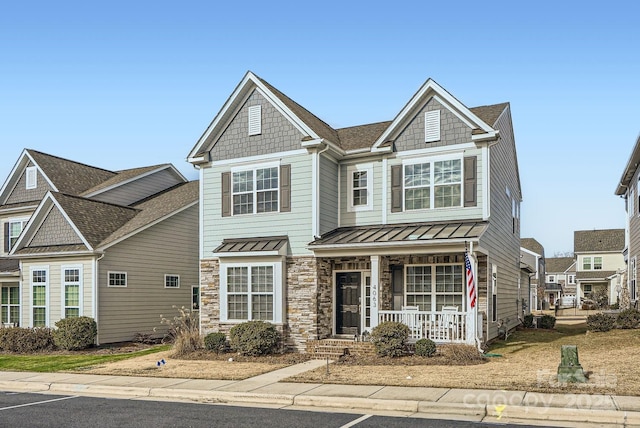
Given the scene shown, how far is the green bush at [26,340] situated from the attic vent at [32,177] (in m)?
8.47

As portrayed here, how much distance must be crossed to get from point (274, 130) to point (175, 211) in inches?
310

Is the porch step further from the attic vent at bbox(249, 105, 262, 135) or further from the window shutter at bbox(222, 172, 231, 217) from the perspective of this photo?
the attic vent at bbox(249, 105, 262, 135)

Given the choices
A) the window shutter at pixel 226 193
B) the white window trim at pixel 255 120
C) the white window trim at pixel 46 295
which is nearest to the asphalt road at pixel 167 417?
the window shutter at pixel 226 193

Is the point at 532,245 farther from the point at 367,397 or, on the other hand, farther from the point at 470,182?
the point at 367,397

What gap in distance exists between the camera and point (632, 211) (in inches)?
1085

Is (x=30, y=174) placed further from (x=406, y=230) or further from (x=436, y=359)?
(x=436, y=359)

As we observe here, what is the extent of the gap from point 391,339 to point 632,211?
16709mm

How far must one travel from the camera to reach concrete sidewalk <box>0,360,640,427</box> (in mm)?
9828

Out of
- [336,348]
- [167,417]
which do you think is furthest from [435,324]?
[167,417]

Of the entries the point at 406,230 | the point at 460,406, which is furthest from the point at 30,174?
the point at 460,406

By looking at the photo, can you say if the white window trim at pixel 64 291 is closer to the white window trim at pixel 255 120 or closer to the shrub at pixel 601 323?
the white window trim at pixel 255 120

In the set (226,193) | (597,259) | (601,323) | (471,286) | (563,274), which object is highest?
(226,193)

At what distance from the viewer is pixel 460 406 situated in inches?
413

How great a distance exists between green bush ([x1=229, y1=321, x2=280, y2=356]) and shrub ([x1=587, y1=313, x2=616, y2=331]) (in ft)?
39.9
